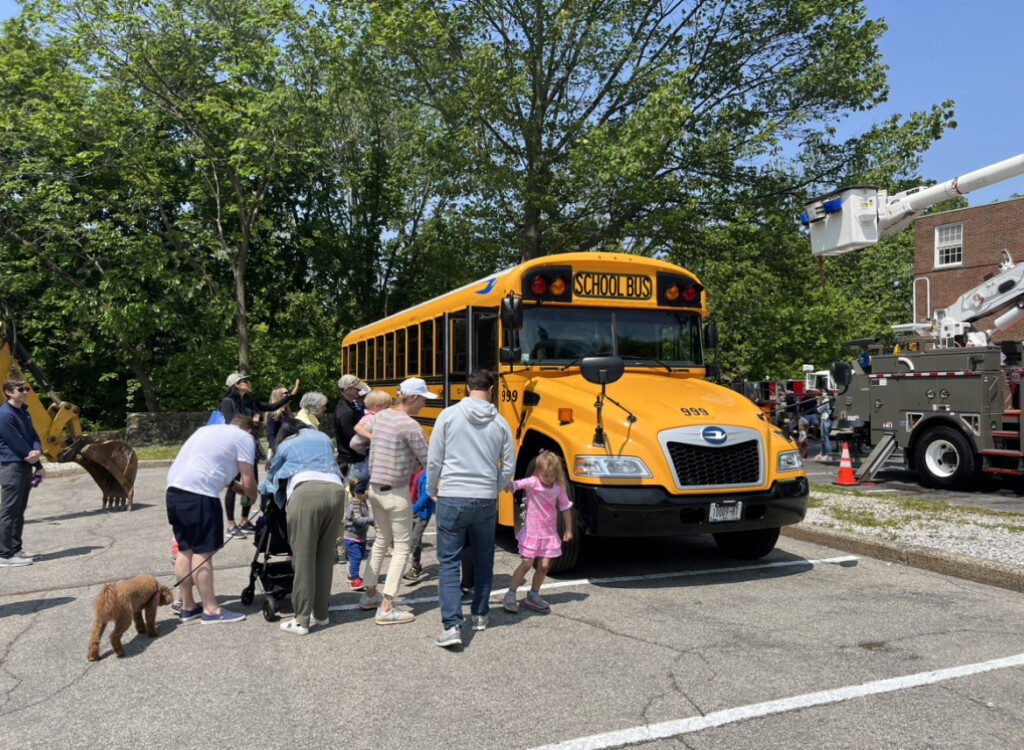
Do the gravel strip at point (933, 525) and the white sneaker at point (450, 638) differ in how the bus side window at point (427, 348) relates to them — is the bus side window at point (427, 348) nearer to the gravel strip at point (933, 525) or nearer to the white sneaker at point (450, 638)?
the gravel strip at point (933, 525)

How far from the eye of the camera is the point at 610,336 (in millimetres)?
8141

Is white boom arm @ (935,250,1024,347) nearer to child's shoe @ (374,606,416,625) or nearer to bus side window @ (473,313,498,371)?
bus side window @ (473,313,498,371)

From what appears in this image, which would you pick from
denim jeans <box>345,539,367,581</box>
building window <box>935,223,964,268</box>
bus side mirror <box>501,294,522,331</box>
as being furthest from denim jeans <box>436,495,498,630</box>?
building window <box>935,223,964,268</box>

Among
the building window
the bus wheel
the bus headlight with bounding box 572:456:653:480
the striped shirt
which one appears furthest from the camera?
the building window

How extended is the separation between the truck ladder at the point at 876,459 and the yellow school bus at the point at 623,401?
583cm

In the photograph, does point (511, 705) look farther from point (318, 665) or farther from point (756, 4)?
point (756, 4)

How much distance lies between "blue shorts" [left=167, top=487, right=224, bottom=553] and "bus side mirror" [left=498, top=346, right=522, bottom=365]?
318 centimetres

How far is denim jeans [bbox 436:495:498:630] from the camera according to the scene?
509 cm

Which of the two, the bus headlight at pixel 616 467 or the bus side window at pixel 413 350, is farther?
the bus side window at pixel 413 350

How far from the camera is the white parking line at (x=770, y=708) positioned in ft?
12.1

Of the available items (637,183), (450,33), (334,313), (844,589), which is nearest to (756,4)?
(637,183)

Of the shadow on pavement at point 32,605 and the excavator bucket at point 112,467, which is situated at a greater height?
the excavator bucket at point 112,467

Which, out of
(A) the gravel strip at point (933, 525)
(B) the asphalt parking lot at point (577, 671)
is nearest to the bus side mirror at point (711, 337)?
(A) the gravel strip at point (933, 525)

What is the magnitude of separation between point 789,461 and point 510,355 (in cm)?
268
